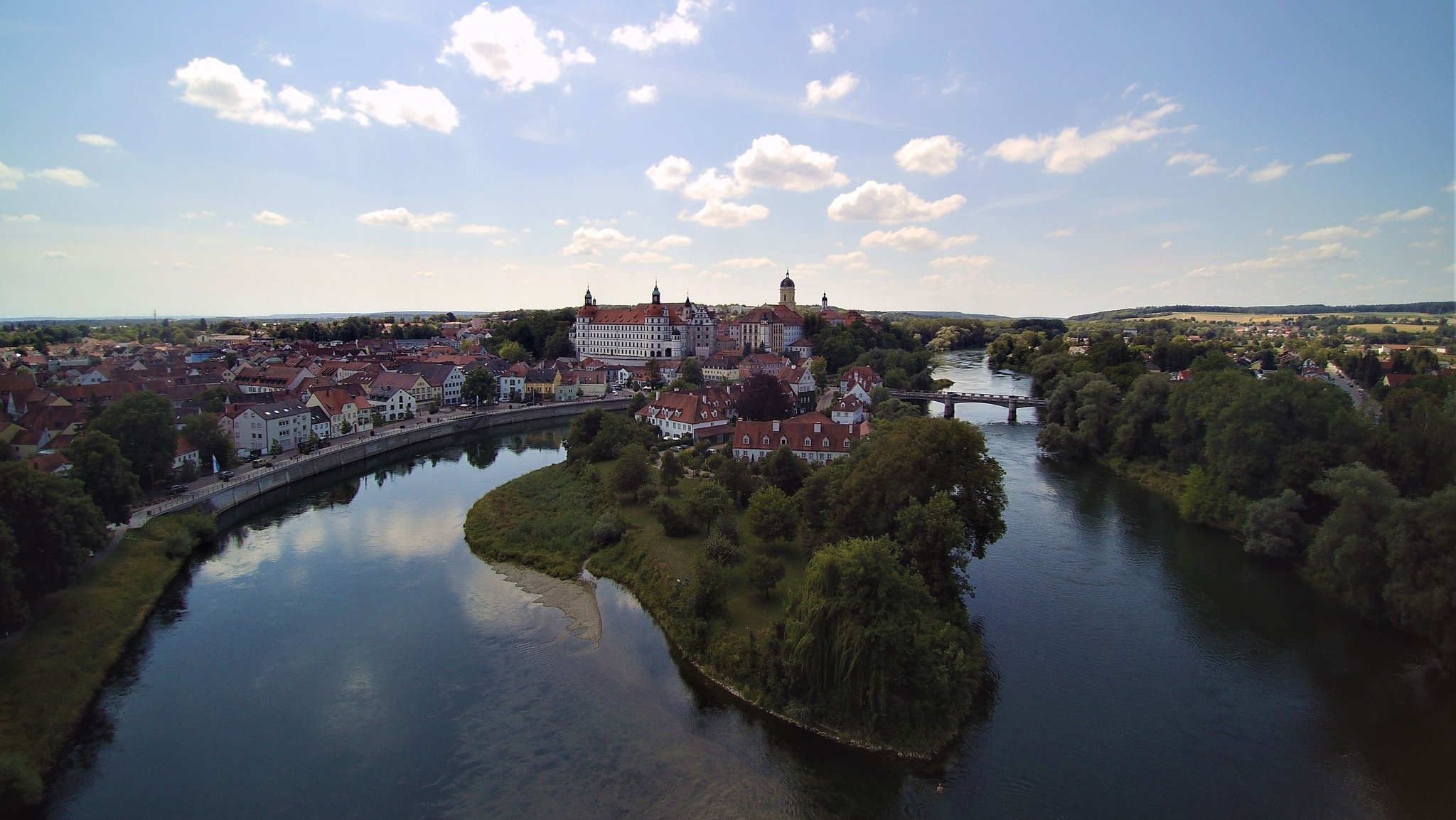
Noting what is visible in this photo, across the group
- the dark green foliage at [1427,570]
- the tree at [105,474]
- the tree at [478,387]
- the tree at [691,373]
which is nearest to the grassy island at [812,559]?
the dark green foliage at [1427,570]

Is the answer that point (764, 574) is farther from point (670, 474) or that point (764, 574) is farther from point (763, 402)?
point (763, 402)

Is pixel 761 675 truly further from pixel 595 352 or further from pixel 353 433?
pixel 595 352

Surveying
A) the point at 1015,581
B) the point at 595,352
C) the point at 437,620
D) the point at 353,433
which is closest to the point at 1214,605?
the point at 1015,581

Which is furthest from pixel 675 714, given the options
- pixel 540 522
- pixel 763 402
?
pixel 763 402

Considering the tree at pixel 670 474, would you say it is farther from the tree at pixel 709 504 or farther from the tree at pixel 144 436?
the tree at pixel 144 436

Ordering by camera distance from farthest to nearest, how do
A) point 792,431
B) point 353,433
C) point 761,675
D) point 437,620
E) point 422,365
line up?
1. point 422,365
2. point 353,433
3. point 792,431
4. point 437,620
5. point 761,675
